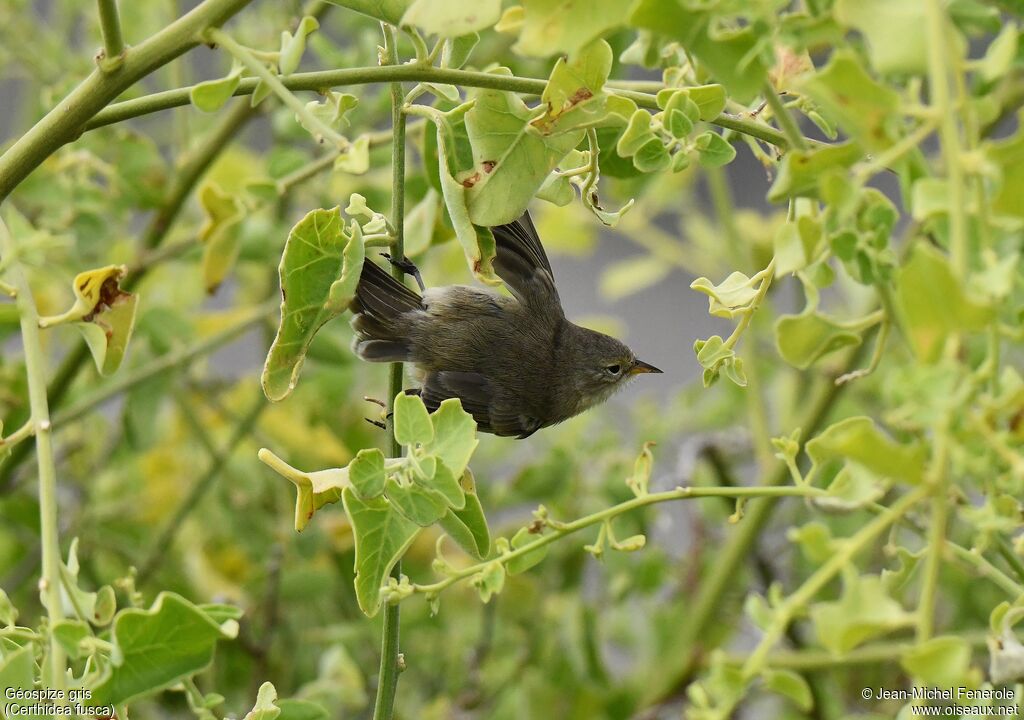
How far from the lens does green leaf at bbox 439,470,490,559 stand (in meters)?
0.90

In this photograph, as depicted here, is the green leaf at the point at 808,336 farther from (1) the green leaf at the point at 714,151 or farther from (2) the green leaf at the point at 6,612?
(2) the green leaf at the point at 6,612

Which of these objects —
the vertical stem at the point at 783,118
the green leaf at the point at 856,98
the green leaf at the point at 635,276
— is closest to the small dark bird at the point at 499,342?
the green leaf at the point at 635,276

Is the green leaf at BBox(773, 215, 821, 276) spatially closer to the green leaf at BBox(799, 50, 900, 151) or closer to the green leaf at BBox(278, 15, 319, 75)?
the green leaf at BBox(799, 50, 900, 151)

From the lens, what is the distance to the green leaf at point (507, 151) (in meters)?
0.88

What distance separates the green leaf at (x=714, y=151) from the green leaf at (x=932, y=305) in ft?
1.22

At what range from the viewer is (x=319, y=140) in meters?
0.79

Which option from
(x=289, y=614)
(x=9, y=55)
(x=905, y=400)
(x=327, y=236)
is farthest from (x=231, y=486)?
(x=905, y=400)

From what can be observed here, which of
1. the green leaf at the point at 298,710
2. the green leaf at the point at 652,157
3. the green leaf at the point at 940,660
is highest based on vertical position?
the green leaf at the point at 652,157

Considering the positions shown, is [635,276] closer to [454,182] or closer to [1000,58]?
[454,182]

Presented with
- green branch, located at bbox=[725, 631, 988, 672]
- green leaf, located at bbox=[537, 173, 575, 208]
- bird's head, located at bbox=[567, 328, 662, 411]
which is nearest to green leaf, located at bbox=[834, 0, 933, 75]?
green leaf, located at bbox=[537, 173, 575, 208]

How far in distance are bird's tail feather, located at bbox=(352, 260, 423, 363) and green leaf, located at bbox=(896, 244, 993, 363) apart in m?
1.02

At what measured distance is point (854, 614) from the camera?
54cm

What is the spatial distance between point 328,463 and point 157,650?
4.36ft

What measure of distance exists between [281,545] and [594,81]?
4.17 ft
